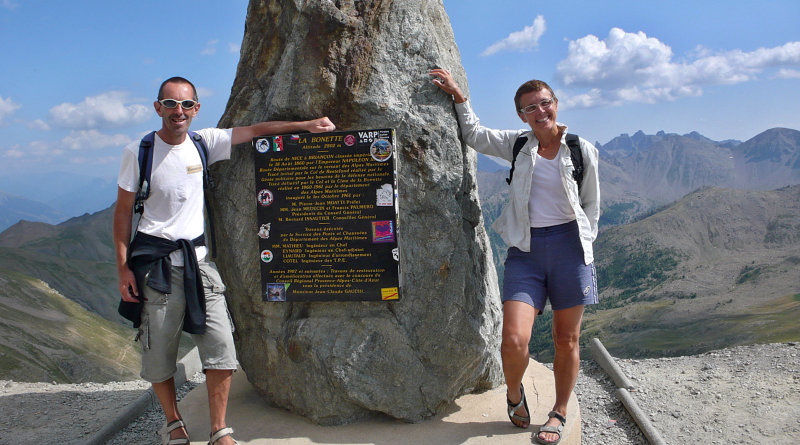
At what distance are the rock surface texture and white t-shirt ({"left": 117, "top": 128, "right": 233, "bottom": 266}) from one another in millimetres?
1109

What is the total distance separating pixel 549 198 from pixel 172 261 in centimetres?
397

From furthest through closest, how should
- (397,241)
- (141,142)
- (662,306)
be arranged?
(662,306)
(397,241)
(141,142)

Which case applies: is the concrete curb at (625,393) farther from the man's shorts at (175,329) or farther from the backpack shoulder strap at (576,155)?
the man's shorts at (175,329)

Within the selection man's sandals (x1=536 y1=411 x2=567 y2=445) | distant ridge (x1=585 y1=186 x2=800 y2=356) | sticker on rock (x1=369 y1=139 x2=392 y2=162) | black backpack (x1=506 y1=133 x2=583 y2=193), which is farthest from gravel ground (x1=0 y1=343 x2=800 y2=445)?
distant ridge (x1=585 y1=186 x2=800 y2=356)

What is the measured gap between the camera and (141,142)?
5.53 meters

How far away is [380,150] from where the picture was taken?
6.35 m

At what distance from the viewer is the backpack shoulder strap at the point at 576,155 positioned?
19.0ft

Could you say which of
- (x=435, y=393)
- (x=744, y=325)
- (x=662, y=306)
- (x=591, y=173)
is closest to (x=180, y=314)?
(x=435, y=393)

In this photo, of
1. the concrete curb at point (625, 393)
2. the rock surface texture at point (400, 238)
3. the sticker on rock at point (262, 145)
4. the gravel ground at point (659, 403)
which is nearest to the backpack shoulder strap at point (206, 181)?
the rock surface texture at point (400, 238)

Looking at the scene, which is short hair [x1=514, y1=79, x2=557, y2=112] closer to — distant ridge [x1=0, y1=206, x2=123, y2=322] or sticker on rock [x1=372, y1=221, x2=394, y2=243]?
sticker on rock [x1=372, y1=221, x2=394, y2=243]

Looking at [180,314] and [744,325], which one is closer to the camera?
[180,314]

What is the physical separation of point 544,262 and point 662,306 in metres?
101

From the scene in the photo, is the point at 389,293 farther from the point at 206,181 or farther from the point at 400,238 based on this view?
the point at 206,181

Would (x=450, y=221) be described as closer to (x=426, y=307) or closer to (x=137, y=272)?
(x=426, y=307)
